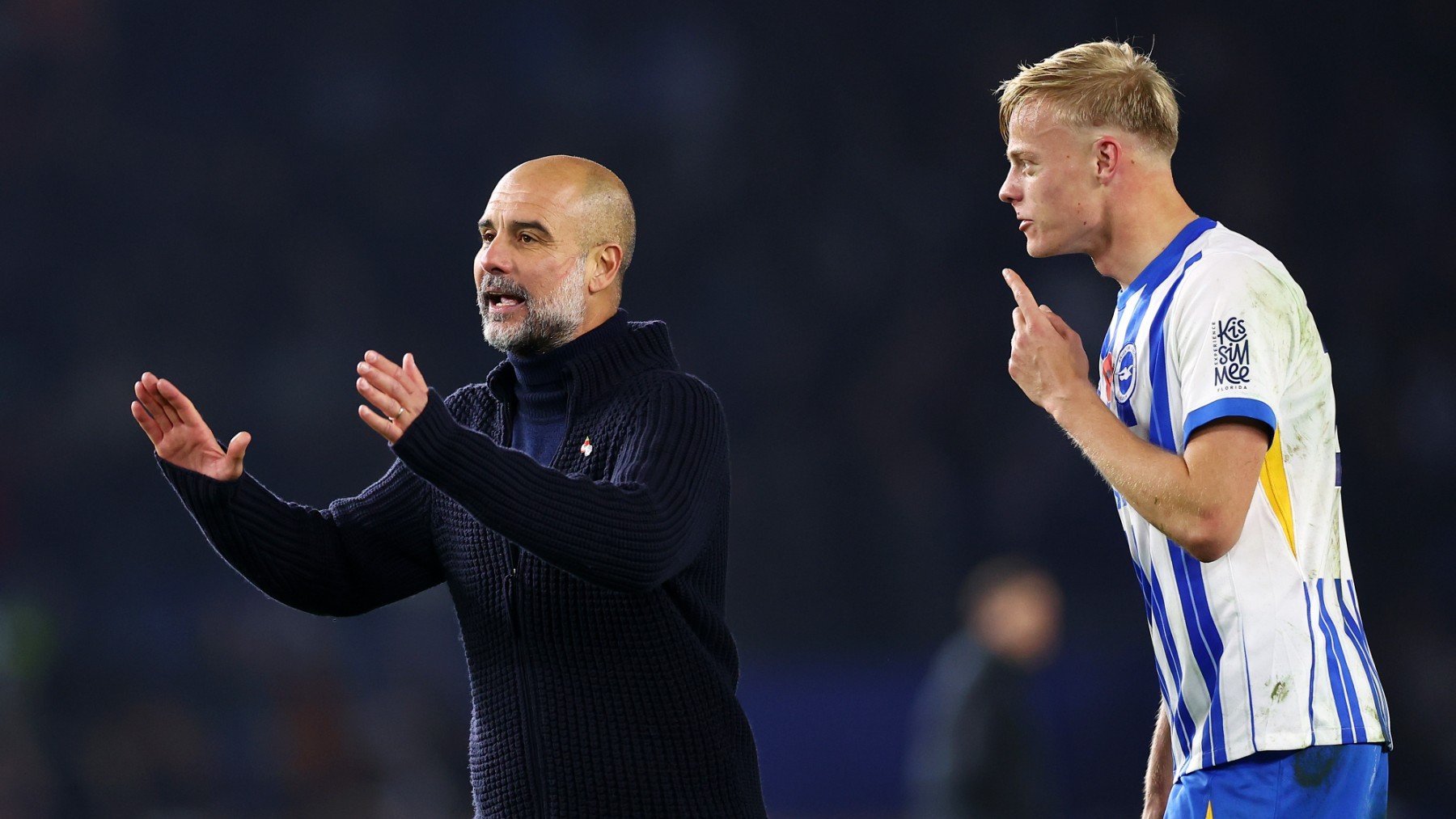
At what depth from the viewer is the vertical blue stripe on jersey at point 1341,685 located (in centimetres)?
249

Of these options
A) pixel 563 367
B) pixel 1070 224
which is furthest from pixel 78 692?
pixel 1070 224

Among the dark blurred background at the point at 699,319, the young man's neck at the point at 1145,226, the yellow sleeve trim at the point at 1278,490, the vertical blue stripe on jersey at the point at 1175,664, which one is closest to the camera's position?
the yellow sleeve trim at the point at 1278,490

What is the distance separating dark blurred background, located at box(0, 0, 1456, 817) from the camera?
830 centimetres

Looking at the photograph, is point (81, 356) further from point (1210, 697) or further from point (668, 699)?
point (1210, 697)

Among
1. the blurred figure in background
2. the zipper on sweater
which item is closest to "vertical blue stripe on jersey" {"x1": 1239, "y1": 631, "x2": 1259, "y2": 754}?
the zipper on sweater

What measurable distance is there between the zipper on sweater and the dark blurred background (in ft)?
17.5

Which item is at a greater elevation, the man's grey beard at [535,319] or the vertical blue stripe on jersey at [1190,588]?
the man's grey beard at [535,319]

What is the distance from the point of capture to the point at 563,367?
3.03 meters

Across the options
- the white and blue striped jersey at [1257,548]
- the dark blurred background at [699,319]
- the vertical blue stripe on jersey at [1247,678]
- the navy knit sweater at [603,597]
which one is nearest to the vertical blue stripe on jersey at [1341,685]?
the white and blue striped jersey at [1257,548]

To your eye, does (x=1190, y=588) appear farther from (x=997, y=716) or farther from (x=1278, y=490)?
(x=997, y=716)

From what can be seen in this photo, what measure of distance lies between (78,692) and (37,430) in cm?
169

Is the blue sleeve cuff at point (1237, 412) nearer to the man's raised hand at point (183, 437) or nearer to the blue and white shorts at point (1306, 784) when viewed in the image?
A: the blue and white shorts at point (1306, 784)

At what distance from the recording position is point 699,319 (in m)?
9.82

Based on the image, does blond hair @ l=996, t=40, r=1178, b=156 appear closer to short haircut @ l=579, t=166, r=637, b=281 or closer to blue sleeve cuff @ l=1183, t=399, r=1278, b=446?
blue sleeve cuff @ l=1183, t=399, r=1278, b=446
